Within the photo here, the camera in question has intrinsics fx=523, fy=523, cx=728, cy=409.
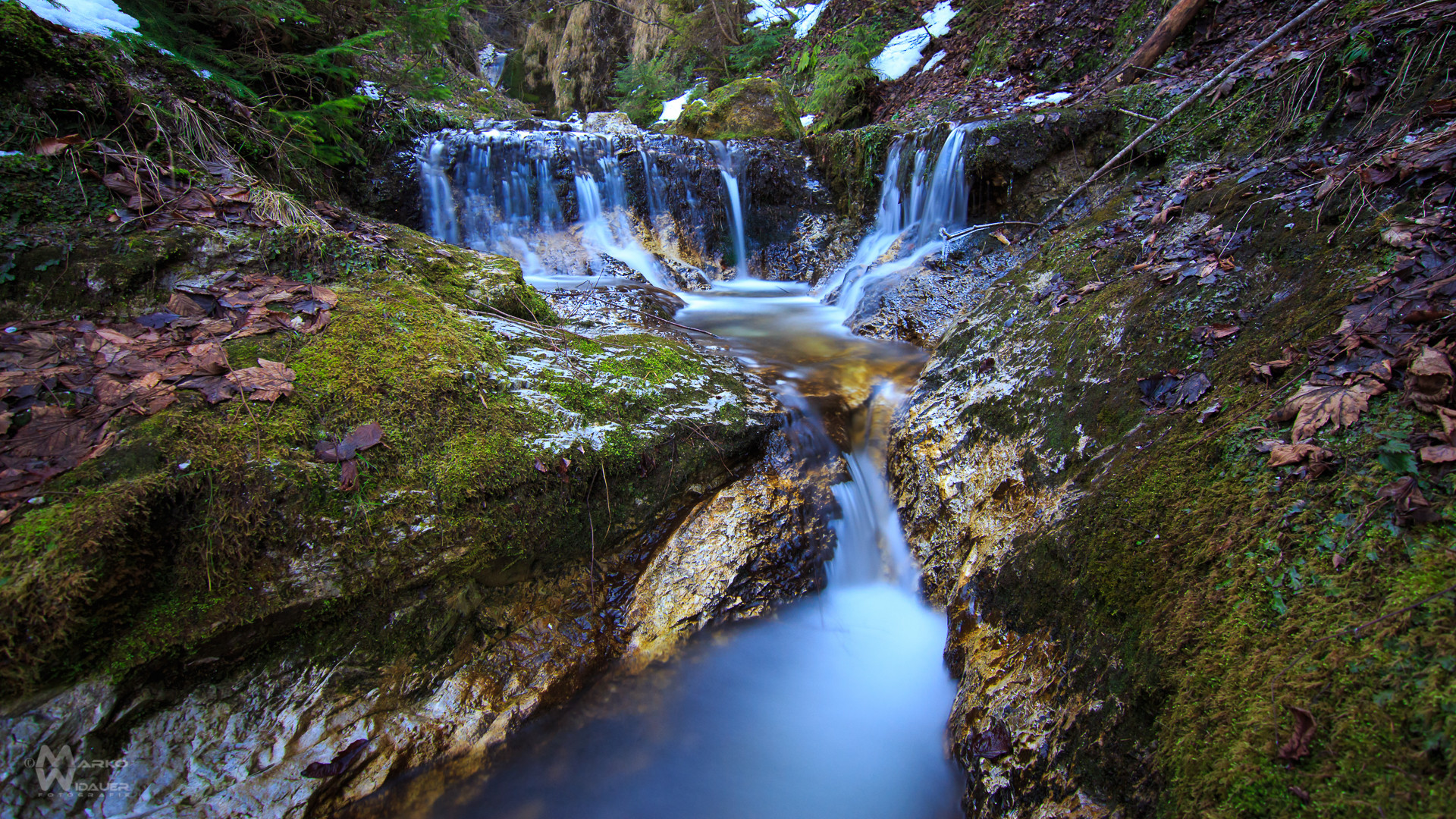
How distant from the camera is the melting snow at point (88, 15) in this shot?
3.41m

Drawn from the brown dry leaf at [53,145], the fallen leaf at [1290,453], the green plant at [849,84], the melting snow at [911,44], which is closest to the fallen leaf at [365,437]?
the brown dry leaf at [53,145]

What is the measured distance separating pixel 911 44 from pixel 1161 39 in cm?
670

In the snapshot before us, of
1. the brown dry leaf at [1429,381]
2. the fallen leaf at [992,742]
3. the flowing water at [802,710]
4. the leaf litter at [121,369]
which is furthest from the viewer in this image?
the flowing water at [802,710]

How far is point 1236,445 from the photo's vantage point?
5.96ft

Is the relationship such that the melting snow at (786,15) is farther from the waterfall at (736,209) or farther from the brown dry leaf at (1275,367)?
the brown dry leaf at (1275,367)

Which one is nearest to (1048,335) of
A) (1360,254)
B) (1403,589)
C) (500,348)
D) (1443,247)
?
(1360,254)

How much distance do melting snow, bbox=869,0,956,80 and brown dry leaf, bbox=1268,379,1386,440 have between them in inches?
501

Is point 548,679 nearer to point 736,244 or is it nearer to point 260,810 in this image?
point 260,810

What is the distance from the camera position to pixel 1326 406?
168 centimetres

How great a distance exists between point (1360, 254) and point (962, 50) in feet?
37.3

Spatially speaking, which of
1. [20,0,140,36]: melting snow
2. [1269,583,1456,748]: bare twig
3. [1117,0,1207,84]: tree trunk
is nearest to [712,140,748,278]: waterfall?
[1117,0,1207,84]: tree trunk

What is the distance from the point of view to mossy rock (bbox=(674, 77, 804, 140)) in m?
10.6

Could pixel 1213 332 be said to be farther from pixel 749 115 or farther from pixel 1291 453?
pixel 749 115

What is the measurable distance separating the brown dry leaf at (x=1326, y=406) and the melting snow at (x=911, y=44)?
1274 centimetres
